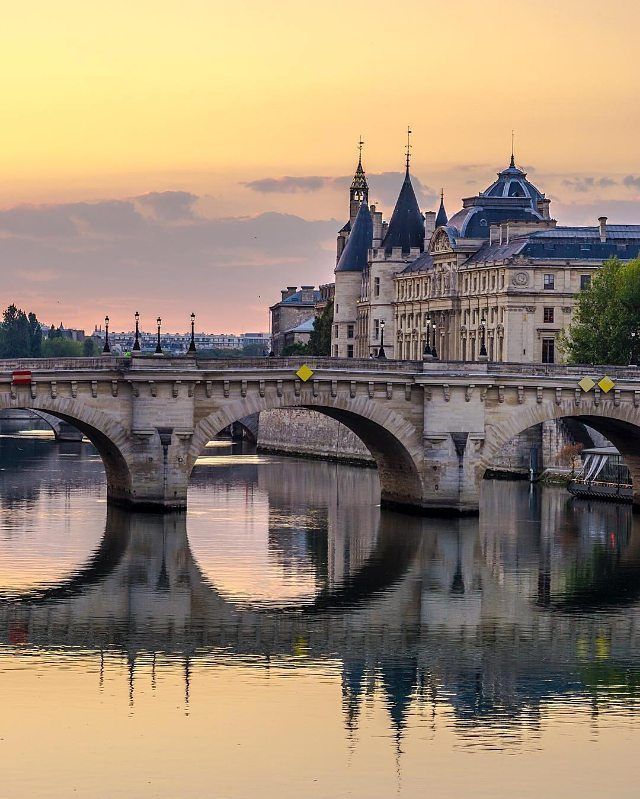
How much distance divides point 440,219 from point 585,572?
104 m

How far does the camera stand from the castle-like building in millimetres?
133250

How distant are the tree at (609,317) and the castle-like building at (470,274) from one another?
5754 millimetres

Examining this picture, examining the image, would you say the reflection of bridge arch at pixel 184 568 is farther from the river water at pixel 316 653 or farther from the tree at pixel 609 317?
the tree at pixel 609 317

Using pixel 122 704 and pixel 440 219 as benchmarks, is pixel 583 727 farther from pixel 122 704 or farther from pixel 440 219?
pixel 440 219

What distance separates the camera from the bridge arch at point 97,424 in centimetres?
7619

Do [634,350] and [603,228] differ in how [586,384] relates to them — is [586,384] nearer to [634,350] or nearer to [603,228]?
[634,350]

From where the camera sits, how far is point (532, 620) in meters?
57.7

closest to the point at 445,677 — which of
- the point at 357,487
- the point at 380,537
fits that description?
the point at 380,537

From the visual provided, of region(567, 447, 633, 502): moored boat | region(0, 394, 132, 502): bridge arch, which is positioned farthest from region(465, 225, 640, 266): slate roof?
region(0, 394, 132, 502): bridge arch

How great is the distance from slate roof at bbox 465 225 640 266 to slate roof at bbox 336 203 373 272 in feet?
105

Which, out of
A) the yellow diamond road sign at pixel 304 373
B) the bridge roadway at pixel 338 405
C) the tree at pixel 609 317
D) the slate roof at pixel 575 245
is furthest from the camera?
the slate roof at pixel 575 245

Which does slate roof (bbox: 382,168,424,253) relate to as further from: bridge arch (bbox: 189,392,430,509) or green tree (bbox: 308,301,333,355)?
bridge arch (bbox: 189,392,430,509)

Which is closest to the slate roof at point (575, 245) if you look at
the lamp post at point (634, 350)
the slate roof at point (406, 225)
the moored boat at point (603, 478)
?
the lamp post at point (634, 350)

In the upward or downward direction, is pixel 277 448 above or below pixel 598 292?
below
